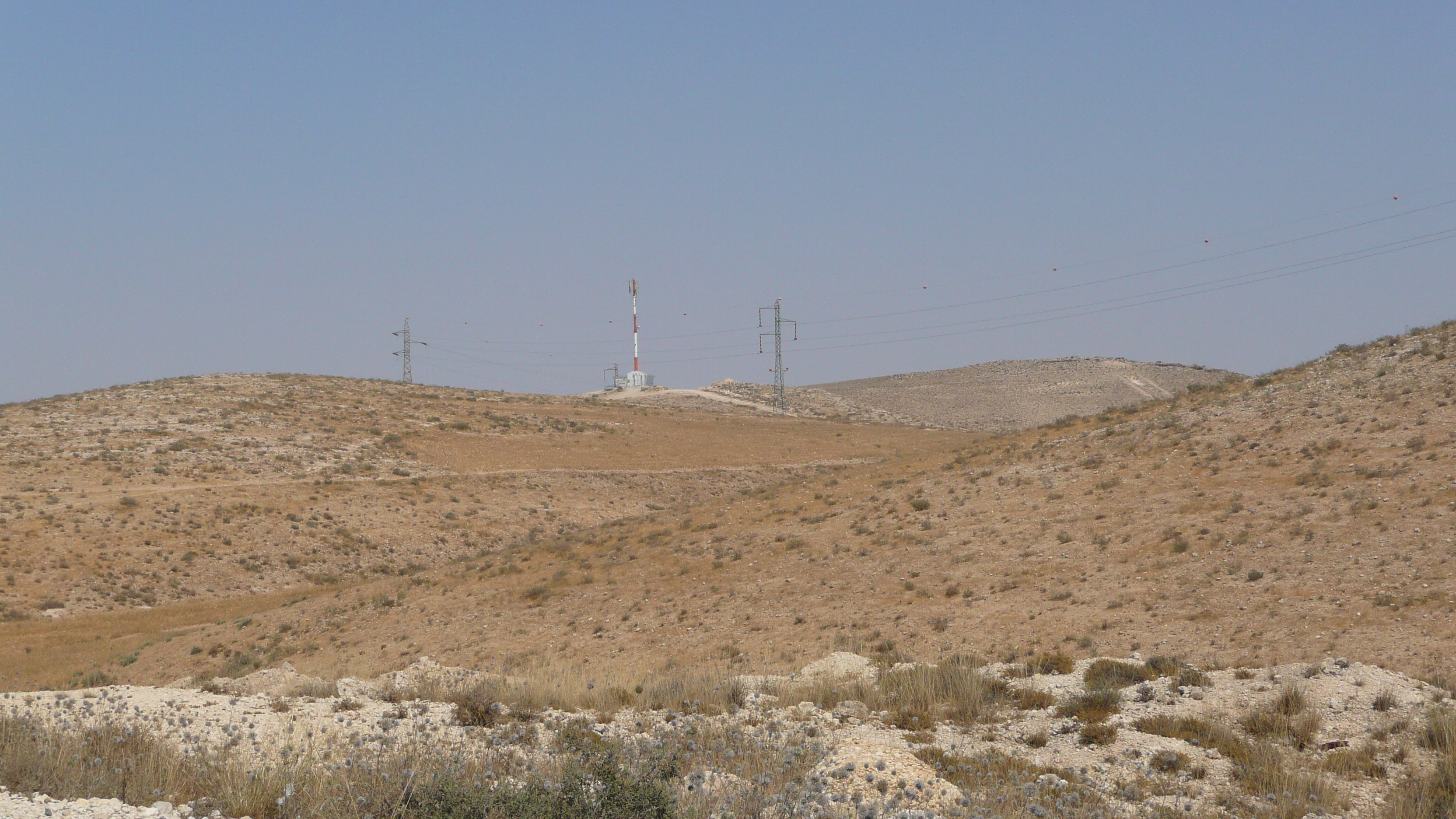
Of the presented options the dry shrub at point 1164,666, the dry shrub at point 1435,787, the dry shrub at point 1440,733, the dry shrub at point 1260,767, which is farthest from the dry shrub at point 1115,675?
the dry shrub at point 1435,787

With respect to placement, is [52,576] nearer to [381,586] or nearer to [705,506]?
[381,586]

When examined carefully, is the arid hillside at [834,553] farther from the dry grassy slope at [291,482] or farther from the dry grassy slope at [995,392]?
the dry grassy slope at [995,392]

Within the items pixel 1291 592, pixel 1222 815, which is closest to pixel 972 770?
pixel 1222 815

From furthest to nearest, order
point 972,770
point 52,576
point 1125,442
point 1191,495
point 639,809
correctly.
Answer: point 52,576 → point 1125,442 → point 1191,495 → point 972,770 → point 639,809

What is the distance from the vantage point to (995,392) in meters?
127

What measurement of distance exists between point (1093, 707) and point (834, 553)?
52.7 feet

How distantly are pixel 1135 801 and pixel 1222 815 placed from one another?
2.22ft

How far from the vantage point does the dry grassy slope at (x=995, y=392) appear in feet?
370

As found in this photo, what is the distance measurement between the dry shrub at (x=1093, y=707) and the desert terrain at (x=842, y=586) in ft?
0.17

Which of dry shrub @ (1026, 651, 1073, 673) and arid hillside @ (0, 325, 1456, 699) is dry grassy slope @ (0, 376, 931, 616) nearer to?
arid hillside @ (0, 325, 1456, 699)

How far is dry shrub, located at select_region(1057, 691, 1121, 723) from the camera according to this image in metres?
11.4

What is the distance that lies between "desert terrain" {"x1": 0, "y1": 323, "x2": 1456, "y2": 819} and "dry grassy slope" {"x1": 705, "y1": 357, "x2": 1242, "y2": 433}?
57.3 metres

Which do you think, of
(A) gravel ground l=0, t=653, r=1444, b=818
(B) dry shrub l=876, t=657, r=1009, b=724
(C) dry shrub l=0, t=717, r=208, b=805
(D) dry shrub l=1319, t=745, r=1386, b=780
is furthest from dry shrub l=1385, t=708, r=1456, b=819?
(C) dry shrub l=0, t=717, r=208, b=805

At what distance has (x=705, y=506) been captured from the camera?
38844 millimetres
